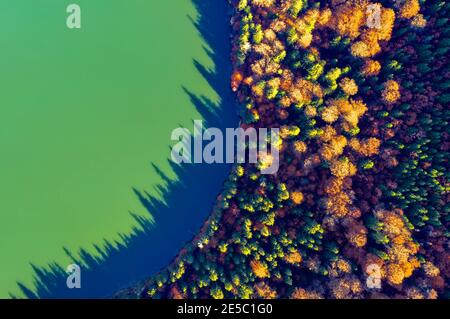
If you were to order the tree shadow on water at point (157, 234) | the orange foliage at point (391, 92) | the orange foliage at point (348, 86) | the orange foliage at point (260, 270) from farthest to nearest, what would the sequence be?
1. the tree shadow on water at point (157, 234)
2. the orange foliage at point (348, 86)
3. the orange foliage at point (391, 92)
4. the orange foliage at point (260, 270)

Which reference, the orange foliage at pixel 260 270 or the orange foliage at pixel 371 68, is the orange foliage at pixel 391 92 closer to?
the orange foliage at pixel 371 68

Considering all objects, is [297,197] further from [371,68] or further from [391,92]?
[371,68]

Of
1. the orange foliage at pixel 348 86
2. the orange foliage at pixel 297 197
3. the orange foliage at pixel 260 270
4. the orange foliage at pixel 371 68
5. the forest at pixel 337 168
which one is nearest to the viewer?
the forest at pixel 337 168

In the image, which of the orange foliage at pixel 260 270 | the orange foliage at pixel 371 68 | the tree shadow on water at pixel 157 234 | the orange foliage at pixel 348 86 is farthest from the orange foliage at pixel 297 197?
the orange foliage at pixel 371 68

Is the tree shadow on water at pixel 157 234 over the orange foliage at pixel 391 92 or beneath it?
beneath

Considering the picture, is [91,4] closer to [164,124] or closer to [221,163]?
[164,124]

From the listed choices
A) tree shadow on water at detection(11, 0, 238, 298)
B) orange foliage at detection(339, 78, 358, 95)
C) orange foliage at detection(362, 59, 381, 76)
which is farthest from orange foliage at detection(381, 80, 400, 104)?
tree shadow on water at detection(11, 0, 238, 298)

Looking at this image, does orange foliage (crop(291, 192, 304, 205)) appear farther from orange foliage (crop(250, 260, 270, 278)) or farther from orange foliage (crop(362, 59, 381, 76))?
orange foliage (crop(362, 59, 381, 76))
